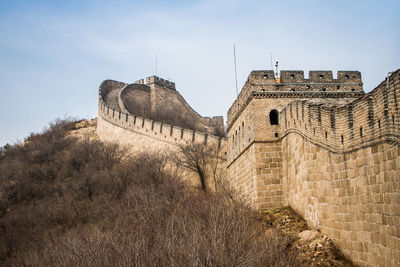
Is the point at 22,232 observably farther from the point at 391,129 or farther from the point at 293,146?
the point at 391,129

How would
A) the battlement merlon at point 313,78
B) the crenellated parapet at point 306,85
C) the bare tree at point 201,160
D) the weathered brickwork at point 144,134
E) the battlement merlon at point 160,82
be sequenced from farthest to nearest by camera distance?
the battlement merlon at point 160,82 < the weathered brickwork at point 144,134 < the bare tree at point 201,160 < the battlement merlon at point 313,78 < the crenellated parapet at point 306,85

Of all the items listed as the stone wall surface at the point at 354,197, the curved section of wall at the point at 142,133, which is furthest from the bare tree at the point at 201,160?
the stone wall surface at the point at 354,197

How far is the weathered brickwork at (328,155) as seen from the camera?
6.42 m

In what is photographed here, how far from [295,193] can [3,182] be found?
944 inches

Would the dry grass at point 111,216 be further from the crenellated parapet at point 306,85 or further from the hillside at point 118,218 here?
the crenellated parapet at point 306,85

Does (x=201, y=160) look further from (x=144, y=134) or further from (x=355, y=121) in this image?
(x=355, y=121)

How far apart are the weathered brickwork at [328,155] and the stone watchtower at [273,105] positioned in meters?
0.03

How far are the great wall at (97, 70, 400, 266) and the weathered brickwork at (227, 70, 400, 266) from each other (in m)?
0.02

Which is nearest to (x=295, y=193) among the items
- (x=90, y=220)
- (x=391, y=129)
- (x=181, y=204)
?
(x=391, y=129)

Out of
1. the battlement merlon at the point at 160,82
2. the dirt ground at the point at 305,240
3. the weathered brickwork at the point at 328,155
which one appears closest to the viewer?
the weathered brickwork at the point at 328,155

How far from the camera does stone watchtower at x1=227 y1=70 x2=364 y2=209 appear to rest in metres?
12.0

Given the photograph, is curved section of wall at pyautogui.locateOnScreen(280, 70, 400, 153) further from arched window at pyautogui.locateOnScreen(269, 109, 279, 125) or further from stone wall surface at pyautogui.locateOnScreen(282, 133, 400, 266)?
arched window at pyautogui.locateOnScreen(269, 109, 279, 125)

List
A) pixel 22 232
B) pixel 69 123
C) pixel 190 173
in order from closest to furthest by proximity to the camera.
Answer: pixel 22 232 → pixel 190 173 → pixel 69 123

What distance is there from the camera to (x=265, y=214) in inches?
447
